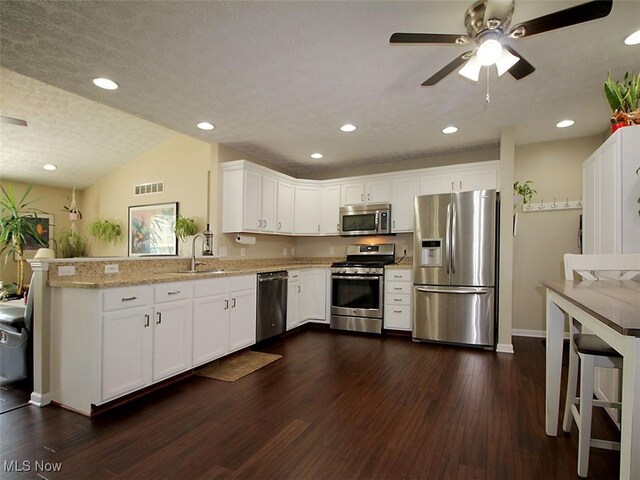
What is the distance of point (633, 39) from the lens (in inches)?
83.3

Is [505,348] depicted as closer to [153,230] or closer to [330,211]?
[330,211]

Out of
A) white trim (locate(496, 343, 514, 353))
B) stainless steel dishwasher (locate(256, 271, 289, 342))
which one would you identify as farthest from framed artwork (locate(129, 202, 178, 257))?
white trim (locate(496, 343, 514, 353))

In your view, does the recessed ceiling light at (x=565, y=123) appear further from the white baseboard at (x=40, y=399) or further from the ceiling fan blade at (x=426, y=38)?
the white baseboard at (x=40, y=399)

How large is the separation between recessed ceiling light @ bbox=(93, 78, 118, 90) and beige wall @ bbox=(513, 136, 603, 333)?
4.79 metres

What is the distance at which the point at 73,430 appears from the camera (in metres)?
2.06

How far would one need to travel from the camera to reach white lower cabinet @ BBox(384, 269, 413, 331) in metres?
4.34

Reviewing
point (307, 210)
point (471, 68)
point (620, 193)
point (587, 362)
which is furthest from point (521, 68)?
point (307, 210)

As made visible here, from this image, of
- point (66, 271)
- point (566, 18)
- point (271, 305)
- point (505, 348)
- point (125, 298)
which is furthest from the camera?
point (271, 305)

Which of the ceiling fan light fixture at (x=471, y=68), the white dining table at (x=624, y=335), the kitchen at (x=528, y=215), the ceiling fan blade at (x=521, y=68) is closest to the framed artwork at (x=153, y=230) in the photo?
the kitchen at (x=528, y=215)

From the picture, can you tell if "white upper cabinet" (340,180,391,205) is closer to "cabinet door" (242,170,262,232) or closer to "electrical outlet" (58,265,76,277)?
"cabinet door" (242,170,262,232)

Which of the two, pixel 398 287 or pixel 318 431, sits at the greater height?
pixel 398 287

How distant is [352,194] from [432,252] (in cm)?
159

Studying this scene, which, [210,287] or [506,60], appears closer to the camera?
[506,60]

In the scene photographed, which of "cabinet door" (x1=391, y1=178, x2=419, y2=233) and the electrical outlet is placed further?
"cabinet door" (x1=391, y1=178, x2=419, y2=233)
